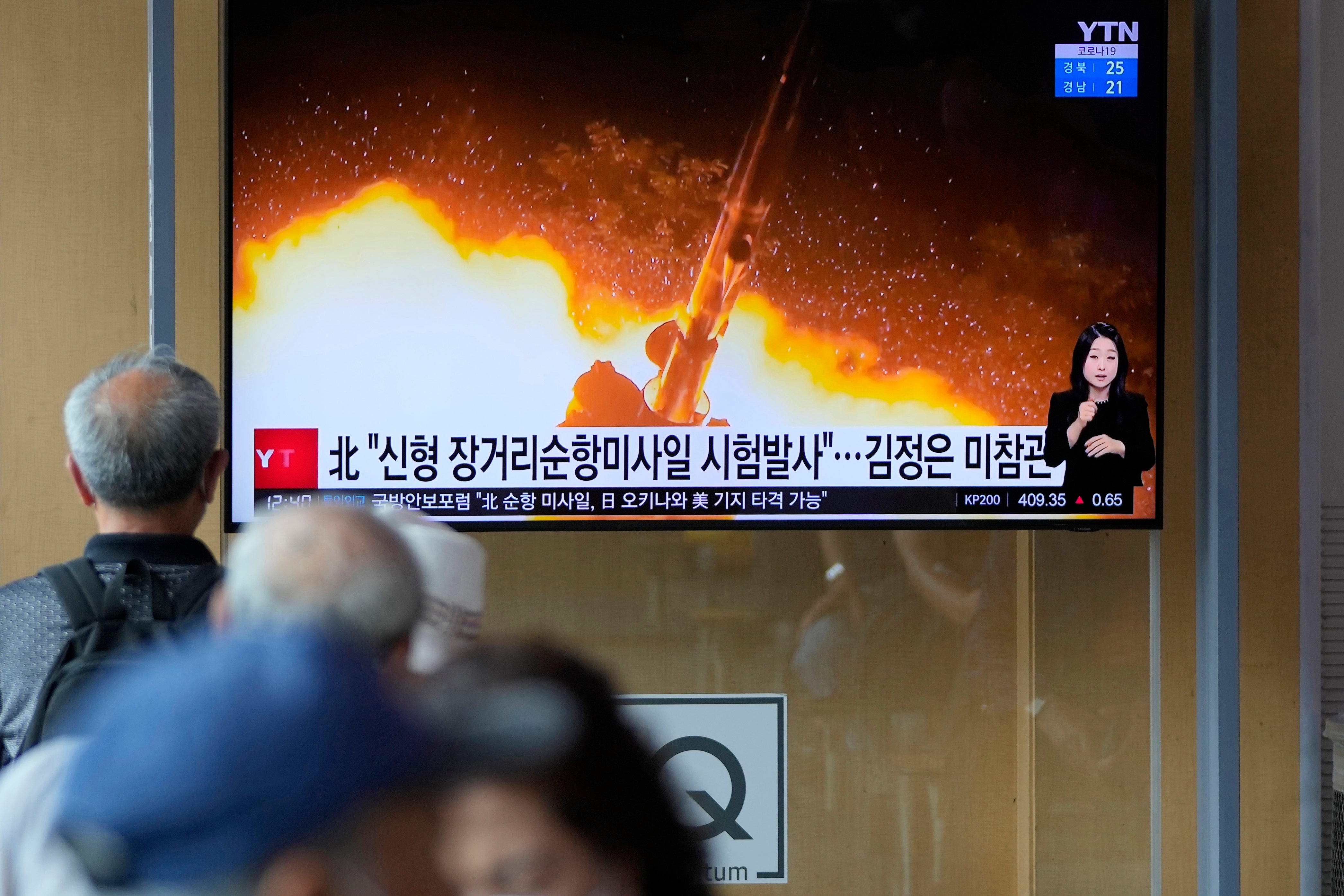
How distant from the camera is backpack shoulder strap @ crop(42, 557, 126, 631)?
143 centimetres

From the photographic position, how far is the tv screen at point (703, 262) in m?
3.21

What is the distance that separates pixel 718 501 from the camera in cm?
323

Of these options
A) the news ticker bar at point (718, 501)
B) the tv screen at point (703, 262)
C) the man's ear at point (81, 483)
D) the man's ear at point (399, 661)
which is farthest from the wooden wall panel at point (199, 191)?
the man's ear at point (399, 661)

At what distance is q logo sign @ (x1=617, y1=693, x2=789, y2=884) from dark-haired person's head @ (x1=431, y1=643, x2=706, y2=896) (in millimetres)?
2991

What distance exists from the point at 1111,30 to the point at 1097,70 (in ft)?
0.34

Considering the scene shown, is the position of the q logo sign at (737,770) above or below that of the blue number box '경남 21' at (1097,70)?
below

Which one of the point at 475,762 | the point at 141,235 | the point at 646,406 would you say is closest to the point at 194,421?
the point at 475,762

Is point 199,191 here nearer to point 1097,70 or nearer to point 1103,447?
point 1097,70

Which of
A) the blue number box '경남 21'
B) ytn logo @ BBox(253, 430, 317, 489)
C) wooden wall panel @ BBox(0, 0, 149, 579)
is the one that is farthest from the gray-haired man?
the blue number box '경남 21'

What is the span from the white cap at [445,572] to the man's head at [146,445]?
547 millimetres

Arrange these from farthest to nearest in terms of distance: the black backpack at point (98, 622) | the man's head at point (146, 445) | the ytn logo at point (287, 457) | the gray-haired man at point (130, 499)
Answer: the ytn logo at point (287, 457) → the man's head at point (146, 445) → the gray-haired man at point (130, 499) → the black backpack at point (98, 622)

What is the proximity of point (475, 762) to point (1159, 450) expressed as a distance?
315 centimetres

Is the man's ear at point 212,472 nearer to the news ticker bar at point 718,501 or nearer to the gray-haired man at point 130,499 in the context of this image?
the gray-haired man at point 130,499

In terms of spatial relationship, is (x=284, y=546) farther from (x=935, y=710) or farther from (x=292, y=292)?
(x=935, y=710)
